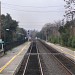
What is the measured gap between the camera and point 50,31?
7559 inches

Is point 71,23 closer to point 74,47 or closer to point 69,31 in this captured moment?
point 69,31

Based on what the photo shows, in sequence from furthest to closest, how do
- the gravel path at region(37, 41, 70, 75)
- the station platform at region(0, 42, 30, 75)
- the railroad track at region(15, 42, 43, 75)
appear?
the station platform at region(0, 42, 30, 75)
the railroad track at region(15, 42, 43, 75)
the gravel path at region(37, 41, 70, 75)

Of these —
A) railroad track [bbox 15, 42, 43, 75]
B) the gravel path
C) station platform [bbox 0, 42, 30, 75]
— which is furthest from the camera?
station platform [bbox 0, 42, 30, 75]

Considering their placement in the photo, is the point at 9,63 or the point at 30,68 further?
the point at 9,63

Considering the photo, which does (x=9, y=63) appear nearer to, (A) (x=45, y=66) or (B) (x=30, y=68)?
(A) (x=45, y=66)

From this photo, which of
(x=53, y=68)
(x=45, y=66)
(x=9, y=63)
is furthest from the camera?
(x=9, y=63)

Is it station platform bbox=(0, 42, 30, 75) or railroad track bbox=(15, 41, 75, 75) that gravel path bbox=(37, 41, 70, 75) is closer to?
railroad track bbox=(15, 41, 75, 75)

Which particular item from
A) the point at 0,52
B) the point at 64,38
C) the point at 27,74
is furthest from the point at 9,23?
Answer: the point at 27,74

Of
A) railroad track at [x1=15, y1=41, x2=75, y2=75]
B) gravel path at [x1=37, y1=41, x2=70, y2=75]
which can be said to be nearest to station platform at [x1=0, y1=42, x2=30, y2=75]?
railroad track at [x1=15, y1=41, x2=75, y2=75]

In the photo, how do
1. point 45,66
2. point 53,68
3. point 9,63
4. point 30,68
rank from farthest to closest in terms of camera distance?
point 9,63 → point 45,66 → point 30,68 → point 53,68

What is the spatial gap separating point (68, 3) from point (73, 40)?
29.8 feet

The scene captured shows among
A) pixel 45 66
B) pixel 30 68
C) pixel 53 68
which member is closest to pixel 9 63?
pixel 45 66

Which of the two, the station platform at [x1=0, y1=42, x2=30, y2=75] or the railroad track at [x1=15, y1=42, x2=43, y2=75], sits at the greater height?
the station platform at [x1=0, y1=42, x2=30, y2=75]

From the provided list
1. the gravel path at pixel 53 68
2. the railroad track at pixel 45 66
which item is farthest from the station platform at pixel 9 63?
the gravel path at pixel 53 68
